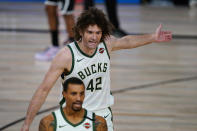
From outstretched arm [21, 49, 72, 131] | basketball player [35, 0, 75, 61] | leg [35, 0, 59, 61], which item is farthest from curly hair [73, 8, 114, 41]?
leg [35, 0, 59, 61]

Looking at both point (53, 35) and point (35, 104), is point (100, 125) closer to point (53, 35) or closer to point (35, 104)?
point (35, 104)

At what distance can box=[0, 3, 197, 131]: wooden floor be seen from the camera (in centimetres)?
589

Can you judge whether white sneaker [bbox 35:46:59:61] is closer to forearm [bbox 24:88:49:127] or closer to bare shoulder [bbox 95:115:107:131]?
forearm [bbox 24:88:49:127]

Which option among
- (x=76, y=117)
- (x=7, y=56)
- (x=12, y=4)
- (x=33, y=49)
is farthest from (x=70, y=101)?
(x=12, y=4)

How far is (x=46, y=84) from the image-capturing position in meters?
3.59

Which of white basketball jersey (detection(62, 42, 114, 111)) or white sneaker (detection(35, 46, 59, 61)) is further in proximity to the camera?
white sneaker (detection(35, 46, 59, 61))

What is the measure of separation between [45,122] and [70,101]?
0.22m

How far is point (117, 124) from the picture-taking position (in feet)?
18.6

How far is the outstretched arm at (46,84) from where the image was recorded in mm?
3504

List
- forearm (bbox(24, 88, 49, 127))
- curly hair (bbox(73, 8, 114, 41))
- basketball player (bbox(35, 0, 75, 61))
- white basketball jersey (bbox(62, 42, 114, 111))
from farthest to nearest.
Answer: basketball player (bbox(35, 0, 75, 61)), white basketball jersey (bbox(62, 42, 114, 111)), curly hair (bbox(73, 8, 114, 41)), forearm (bbox(24, 88, 49, 127))

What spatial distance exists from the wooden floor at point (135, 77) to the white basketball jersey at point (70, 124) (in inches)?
95.6

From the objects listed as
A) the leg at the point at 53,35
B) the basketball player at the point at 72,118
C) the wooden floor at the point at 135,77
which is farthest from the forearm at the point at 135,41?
the leg at the point at 53,35

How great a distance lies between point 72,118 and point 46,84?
1.92ft

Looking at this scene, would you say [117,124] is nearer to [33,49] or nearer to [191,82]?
[191,82]
